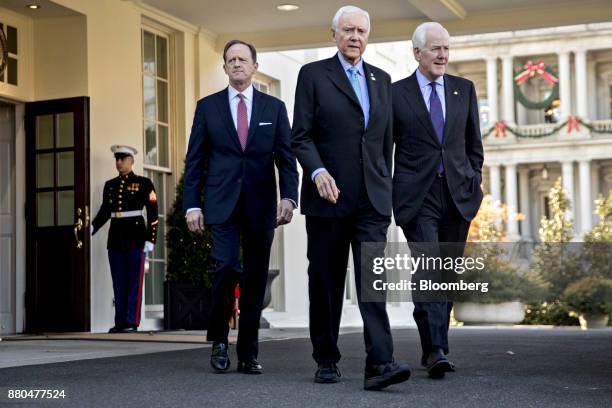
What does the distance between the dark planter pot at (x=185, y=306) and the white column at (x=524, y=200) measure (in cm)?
4565

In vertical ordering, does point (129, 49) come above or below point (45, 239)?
above

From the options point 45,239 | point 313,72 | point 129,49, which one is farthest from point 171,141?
point 313,72

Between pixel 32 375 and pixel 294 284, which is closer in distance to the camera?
pixel 32 375

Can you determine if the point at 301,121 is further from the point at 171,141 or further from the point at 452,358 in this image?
the point at 171,141

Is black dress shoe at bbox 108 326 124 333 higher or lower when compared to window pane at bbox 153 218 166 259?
lower

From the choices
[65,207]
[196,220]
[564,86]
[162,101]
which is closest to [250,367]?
[196,220]

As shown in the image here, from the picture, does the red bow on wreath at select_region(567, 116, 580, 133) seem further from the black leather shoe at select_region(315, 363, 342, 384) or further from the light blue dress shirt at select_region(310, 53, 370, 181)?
the black leather shoe at select_region(315, 363, 342, 384)

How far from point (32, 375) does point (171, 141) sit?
7929 mm

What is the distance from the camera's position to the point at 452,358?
681 cm

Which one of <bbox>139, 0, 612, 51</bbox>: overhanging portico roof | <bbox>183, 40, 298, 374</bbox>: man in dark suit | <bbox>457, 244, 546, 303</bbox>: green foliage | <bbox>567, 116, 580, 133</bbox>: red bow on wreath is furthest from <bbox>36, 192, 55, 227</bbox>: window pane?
<bbox>567, 116, 580, 133</bbox>: red bow on wreath

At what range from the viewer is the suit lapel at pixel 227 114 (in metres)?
5.70

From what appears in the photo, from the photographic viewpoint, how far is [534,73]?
194ft

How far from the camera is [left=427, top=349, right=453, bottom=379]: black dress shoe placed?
531cm

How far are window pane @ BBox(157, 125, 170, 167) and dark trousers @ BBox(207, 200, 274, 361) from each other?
766cm
